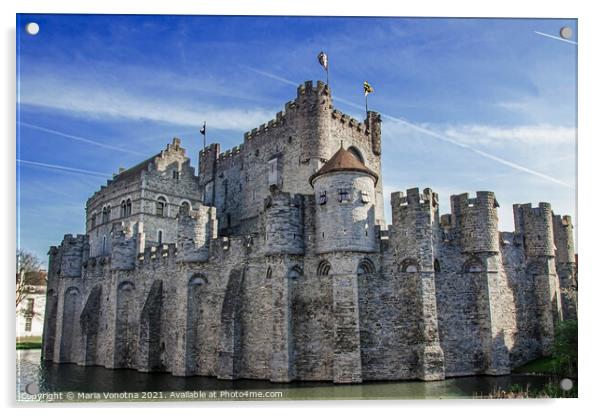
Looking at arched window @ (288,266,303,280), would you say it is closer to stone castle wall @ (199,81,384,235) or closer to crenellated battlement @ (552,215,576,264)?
stone castle wall @ (199,81,384,235)

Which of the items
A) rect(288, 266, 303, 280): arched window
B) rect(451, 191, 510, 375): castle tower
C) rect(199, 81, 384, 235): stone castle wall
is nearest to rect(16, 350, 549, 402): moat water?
rect(451, 191, 510, 375): castle tower

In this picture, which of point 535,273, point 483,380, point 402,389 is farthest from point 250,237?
point 535,273

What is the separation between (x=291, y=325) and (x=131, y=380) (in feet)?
26.8

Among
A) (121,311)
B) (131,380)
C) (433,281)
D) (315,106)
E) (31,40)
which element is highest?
(315,106)

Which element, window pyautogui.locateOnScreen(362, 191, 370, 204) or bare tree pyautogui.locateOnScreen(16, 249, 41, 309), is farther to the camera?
window pyautogui.locateOnScreen(362, 191, 370, 204)

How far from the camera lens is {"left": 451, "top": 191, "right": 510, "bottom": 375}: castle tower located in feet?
79.6

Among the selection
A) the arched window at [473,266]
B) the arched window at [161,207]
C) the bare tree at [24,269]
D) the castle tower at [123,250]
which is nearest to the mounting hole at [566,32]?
the arched window at [473,266]

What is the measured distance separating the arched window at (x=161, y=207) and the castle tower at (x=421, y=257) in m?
21.8

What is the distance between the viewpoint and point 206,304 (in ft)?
93.5

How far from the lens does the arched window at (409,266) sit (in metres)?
24.0

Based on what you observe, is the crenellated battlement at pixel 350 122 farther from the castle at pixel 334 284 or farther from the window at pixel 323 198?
the window at pixel 323 198

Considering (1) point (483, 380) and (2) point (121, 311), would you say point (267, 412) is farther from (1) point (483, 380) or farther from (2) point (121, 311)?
(2) point (121, 311)

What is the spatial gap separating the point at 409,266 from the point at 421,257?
2.52ft

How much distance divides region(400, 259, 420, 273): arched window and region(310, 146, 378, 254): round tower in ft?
4.85
